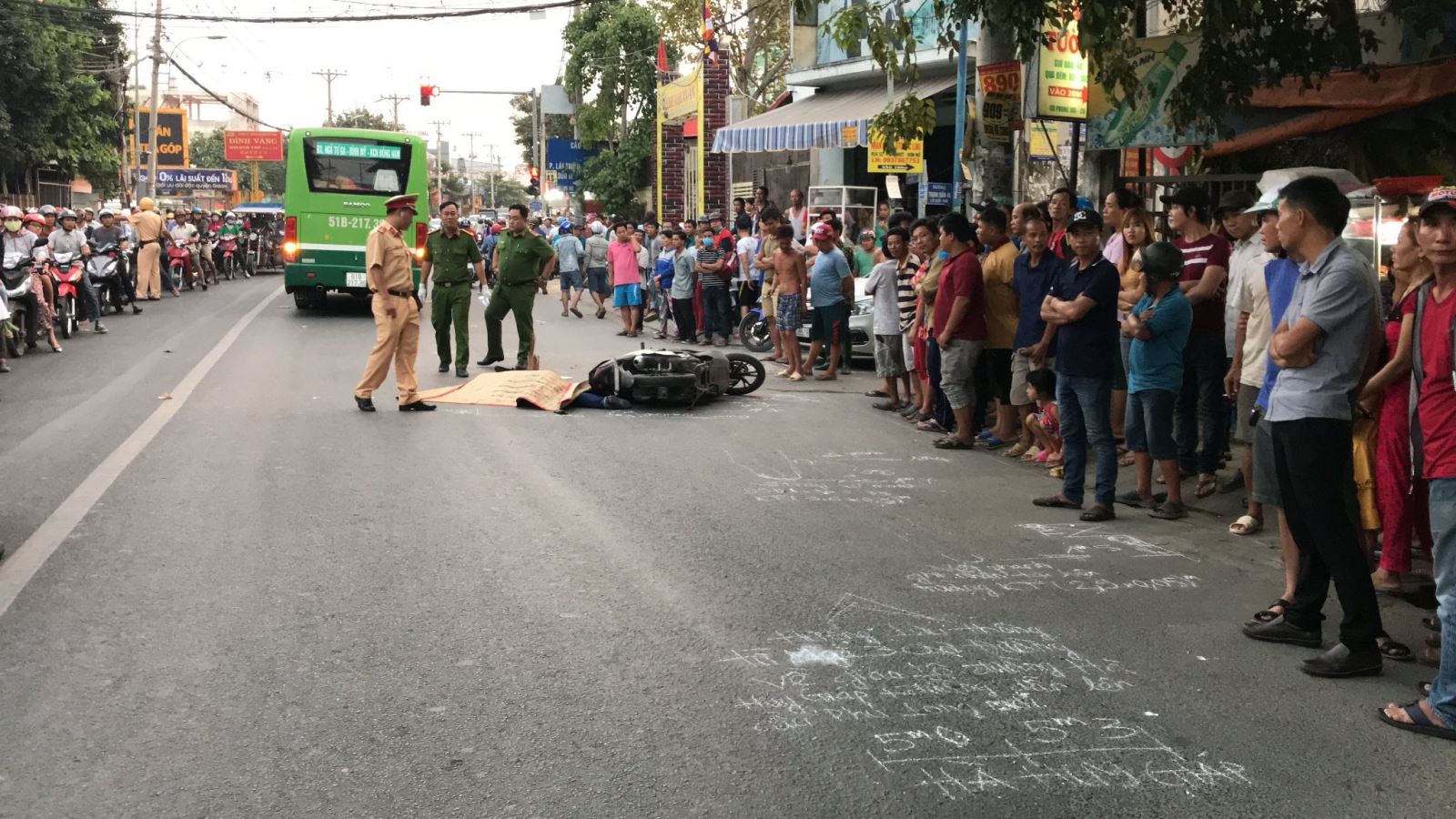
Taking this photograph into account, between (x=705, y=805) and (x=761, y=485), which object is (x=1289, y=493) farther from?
(x=761, y=485)

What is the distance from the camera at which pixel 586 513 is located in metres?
8.17

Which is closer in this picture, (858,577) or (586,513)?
(858,577)

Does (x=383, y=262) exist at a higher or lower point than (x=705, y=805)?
higher

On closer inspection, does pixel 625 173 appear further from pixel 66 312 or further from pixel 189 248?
pixel 66 312

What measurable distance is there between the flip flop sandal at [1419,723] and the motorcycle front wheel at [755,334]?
13814 millimetres

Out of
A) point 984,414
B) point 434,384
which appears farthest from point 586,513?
point 434,384

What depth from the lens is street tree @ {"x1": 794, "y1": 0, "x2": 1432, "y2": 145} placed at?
9.26 meters

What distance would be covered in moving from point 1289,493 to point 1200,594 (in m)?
1.06

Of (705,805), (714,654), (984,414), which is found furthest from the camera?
(984,414)

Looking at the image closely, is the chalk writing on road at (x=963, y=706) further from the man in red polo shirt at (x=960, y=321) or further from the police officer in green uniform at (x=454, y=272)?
the police officer in green uniform at (x=454, y=272)

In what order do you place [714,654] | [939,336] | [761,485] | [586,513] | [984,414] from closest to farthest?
[714,654] < [586,513] < [761,485] < [939,336] < [984,414]

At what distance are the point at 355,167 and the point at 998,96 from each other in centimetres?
1517

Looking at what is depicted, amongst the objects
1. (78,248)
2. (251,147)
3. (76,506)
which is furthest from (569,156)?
(76,506)

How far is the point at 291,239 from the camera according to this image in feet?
77.7
